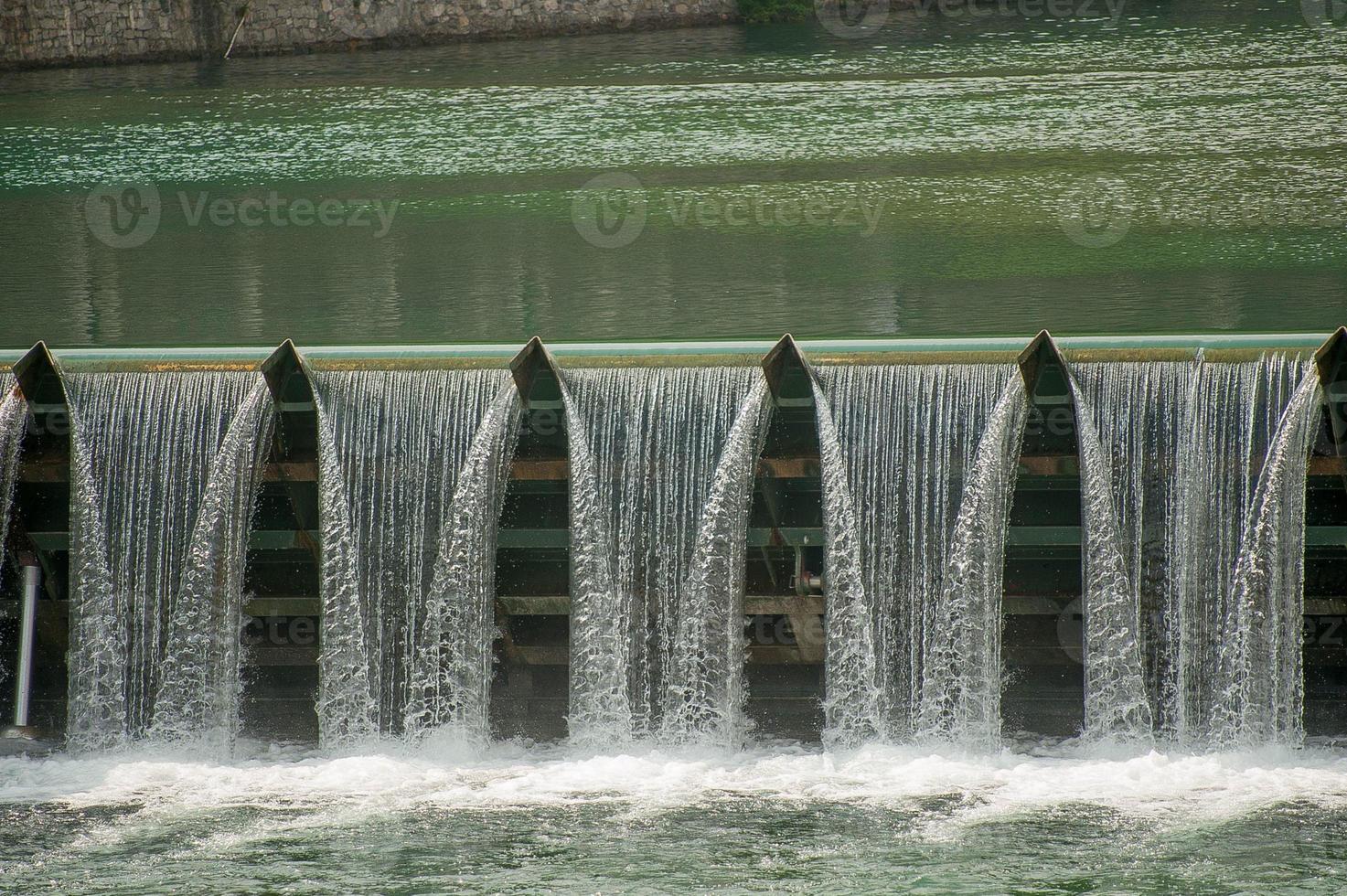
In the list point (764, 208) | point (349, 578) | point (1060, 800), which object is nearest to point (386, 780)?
point (349, 578)

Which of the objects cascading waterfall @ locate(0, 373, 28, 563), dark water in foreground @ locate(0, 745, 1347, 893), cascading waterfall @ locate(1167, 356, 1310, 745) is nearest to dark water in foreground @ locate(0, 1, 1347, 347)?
cascading waterfall @ locate(1167, 356, 1310, 745)

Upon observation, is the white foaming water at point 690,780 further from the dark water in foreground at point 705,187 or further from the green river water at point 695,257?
the dark water in foreground at point 705,187

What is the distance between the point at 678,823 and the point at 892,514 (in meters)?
2.74

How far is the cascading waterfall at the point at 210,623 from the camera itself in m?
12.2

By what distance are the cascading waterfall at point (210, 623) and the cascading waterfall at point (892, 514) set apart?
4061 millimetres

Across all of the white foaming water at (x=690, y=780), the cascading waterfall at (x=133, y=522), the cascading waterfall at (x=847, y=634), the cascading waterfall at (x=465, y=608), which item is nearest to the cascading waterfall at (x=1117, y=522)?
the white foaming water at (x=690, y=780)

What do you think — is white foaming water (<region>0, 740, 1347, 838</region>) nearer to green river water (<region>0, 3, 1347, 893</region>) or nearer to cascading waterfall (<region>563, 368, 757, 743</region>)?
green river water (<region>0, 3, 1347, 893</region>)

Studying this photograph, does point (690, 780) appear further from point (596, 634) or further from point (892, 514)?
point (892, 514)

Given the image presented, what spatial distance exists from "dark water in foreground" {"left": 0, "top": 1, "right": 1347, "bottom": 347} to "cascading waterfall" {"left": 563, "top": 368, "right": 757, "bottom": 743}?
2.96m

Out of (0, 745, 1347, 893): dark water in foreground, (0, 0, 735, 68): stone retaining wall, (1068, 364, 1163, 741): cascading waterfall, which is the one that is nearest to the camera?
(0, 745, 1347, 893): dark water in foreground

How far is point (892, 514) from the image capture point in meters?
12.0

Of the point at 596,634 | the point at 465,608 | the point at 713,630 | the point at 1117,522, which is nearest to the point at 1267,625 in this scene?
the point at 1117,522

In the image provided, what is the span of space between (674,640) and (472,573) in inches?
59.2

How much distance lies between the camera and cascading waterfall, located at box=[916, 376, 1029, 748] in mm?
11773
